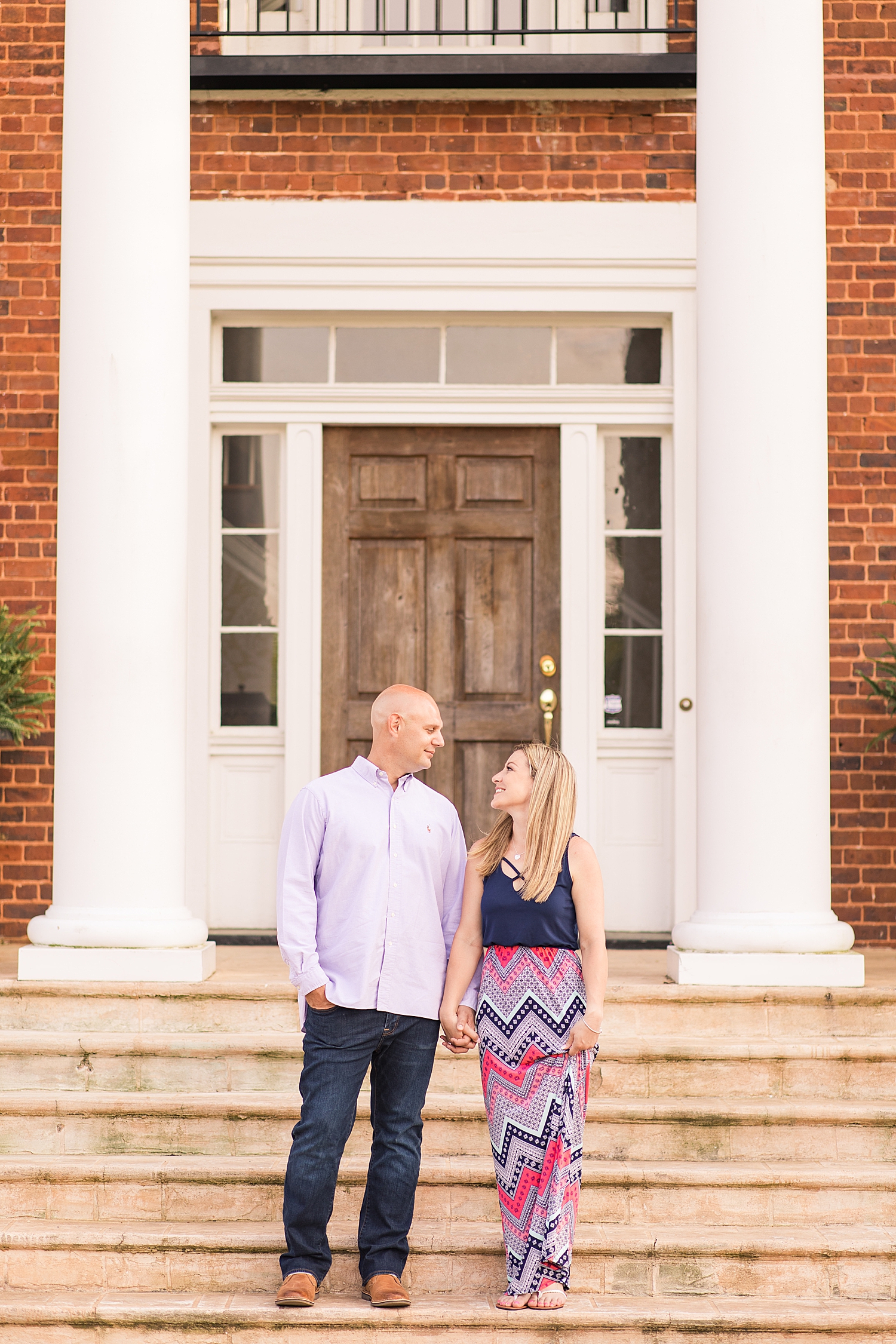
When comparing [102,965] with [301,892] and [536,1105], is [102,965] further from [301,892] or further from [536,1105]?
[536,1105]

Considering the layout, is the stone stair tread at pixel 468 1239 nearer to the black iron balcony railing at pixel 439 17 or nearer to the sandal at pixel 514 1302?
the sandal at pixel 514 1302

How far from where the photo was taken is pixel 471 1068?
439cm

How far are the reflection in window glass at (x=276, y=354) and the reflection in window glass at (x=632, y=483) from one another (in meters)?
1.43

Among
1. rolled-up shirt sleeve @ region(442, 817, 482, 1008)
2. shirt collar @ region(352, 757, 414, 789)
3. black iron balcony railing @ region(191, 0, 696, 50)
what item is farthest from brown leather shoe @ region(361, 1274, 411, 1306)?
black iron balcony railing @ region(191, 0, 696, 50)

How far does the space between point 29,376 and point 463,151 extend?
2250 mm

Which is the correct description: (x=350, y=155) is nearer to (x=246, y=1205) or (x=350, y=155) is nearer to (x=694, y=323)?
(x=694, y=323)

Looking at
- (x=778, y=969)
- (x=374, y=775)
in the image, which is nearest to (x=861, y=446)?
(x=778, y=969)

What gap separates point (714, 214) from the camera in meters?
5.00

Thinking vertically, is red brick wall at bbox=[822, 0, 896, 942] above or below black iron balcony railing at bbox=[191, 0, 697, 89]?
below

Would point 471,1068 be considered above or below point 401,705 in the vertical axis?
below

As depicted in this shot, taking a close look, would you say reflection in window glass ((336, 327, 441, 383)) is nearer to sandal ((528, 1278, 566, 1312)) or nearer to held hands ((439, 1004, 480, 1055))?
held hands ((439, 1004, 480, 1055))

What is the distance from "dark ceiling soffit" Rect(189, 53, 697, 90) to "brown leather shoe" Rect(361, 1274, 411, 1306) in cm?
498

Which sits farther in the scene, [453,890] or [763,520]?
[763,520]

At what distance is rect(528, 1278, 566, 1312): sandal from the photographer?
136 inches
